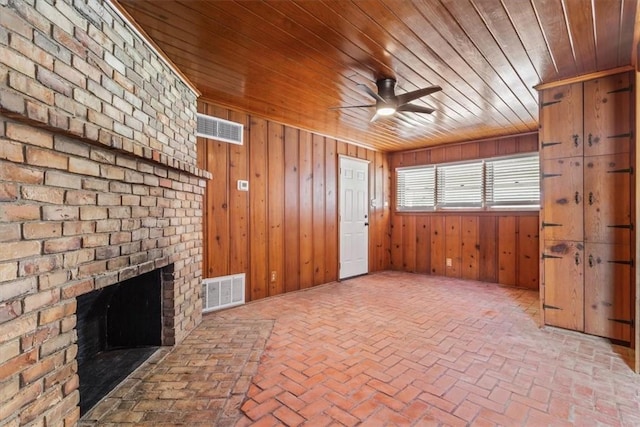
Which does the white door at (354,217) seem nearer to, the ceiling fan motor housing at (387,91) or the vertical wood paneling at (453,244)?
the vertical wood paneling at (453,244)

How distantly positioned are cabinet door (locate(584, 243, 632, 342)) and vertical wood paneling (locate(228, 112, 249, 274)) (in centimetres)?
349

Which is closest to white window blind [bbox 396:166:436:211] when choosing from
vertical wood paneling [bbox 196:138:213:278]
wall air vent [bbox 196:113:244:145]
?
wall air vent [bbox 196:113:244:145]

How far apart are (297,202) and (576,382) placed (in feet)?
11.1

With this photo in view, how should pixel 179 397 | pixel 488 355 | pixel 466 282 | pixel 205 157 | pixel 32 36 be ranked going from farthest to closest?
pixel 466 282, pixel 205 157, pixel 488 355, pixel 179 397, pixel 32 36

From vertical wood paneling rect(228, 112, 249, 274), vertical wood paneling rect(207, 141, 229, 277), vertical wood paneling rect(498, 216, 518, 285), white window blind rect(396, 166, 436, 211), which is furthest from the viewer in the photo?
white window blind rect(396, 166, 436, 211)

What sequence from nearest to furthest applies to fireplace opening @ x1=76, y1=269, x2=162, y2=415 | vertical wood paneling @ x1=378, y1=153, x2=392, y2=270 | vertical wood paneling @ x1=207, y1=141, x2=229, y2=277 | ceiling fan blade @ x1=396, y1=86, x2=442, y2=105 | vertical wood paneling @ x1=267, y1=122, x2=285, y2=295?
fireplace opening @ x1=76, y1=269, x2=162, y2=415 < ceiling fan blade @ x1=396, y1=86, x2=442, y2=105 < vertical wood paneling @ x1=207, y1=141, x2=229, y2=277 < vertical wood paneling @ x1=267, y1=122, x2=285, y2=295 < vertical wood paneling @ x1=378, y1=153, x2=392, y2=270

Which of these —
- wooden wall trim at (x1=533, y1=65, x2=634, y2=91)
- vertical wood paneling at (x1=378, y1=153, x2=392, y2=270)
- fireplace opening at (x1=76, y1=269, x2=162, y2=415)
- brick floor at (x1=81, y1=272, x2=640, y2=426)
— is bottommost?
brick floor at (x1=81, y1=272, x2=640, y2=426)

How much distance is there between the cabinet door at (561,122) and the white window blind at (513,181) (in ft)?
6.38

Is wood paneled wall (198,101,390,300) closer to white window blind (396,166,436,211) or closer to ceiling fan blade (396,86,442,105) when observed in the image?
white window blind (396,166,436,211)

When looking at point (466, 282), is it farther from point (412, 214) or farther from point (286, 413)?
point (286, 413)

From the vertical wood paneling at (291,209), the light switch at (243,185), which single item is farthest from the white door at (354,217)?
the light switch at (243,185)

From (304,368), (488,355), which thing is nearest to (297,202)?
(304,368)

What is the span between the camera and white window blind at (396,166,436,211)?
18.5ft

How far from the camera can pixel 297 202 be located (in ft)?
14.5
